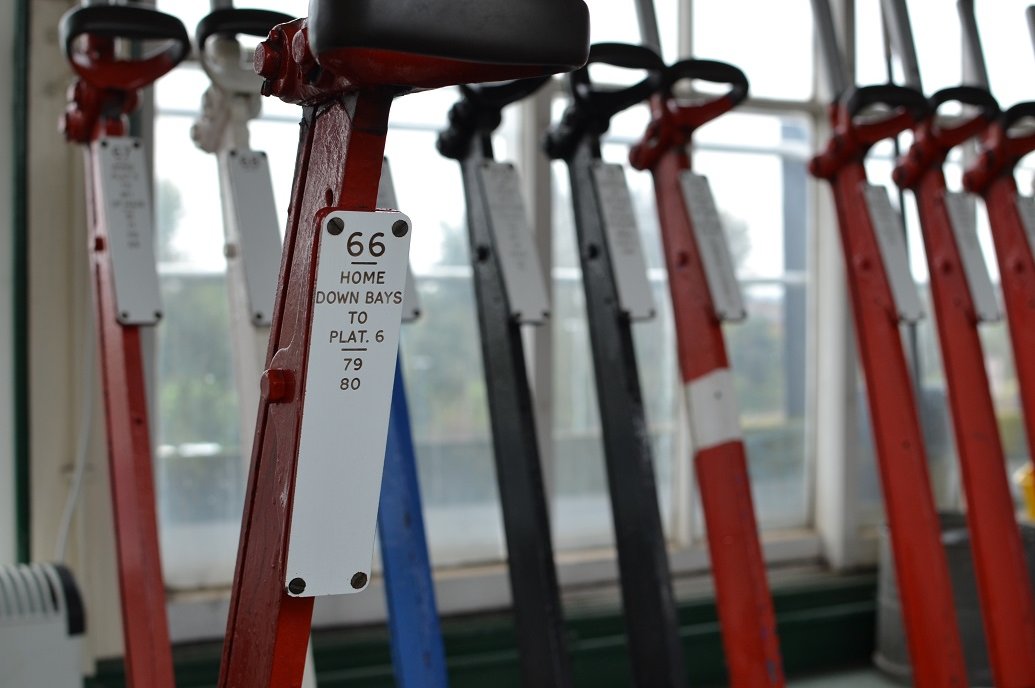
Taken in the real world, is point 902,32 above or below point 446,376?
above

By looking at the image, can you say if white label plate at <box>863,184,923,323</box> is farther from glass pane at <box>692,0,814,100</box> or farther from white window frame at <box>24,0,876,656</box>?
glass pane at <box>692,0,814,100</box>

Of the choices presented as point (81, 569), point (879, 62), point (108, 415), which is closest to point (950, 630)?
point (108, 415)

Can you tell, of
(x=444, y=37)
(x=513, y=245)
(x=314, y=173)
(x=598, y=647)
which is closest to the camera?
(x=444, y=37)

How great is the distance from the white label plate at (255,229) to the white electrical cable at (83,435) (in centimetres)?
68

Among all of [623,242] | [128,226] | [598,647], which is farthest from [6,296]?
[598,647]

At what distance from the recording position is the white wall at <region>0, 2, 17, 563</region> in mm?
2004

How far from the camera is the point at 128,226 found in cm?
149

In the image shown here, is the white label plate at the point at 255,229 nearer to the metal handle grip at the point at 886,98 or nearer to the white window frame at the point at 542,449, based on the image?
the white window frame at the point at 542,449

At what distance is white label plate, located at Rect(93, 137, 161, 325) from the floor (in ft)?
6.13

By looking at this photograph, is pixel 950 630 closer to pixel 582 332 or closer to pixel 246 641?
pixel 582 332

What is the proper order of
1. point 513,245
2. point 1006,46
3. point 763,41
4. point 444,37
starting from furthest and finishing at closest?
point 1006,46 → point 763,41 → point 513,245 → point 444,37

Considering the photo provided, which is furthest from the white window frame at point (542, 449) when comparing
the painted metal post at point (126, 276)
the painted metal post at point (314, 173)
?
the painted metal post at point (314, 173)

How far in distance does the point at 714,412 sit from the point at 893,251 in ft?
1.54

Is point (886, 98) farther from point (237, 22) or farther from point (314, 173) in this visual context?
point (314, 173)
